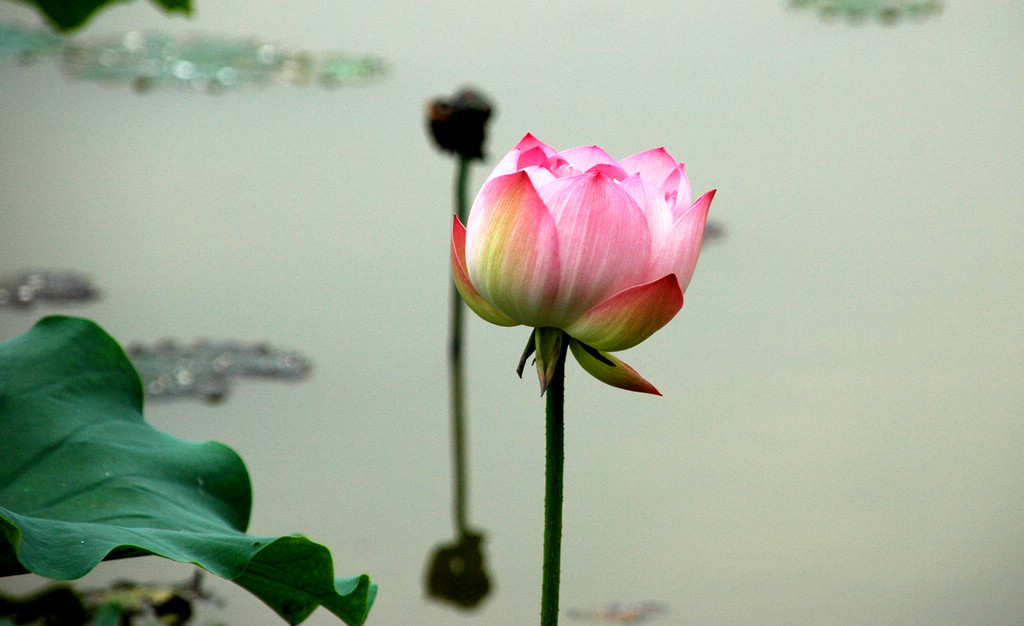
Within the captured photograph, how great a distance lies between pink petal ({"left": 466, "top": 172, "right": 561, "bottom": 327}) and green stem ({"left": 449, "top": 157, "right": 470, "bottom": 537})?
3.16 ft

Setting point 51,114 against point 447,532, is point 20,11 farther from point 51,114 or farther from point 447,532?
point 447,532

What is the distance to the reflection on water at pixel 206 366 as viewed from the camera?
5.33 ft

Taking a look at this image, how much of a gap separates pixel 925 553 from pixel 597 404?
1.80 feet

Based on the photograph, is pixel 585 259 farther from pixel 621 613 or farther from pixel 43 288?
pixel 43 288

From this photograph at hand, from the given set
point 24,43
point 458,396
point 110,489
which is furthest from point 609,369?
point 24,43

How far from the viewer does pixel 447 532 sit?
55.3 inches

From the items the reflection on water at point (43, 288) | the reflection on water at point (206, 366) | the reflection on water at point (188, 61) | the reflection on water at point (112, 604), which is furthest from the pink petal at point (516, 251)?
the reflection on water at point (188, 61)

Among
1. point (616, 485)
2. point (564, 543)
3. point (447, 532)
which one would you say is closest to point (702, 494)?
point (616, 485)

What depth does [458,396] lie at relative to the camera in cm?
167

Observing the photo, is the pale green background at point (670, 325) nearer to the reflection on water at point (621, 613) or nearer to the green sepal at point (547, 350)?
the reflection on water at point (621, 613)

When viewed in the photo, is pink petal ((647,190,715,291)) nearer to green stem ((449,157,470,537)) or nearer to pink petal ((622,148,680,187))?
pink petal ((622,148,680,187))

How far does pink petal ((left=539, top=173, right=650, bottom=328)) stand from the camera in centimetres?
41

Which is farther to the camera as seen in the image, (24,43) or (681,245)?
(24,43)

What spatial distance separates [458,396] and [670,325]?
18.0 inches
